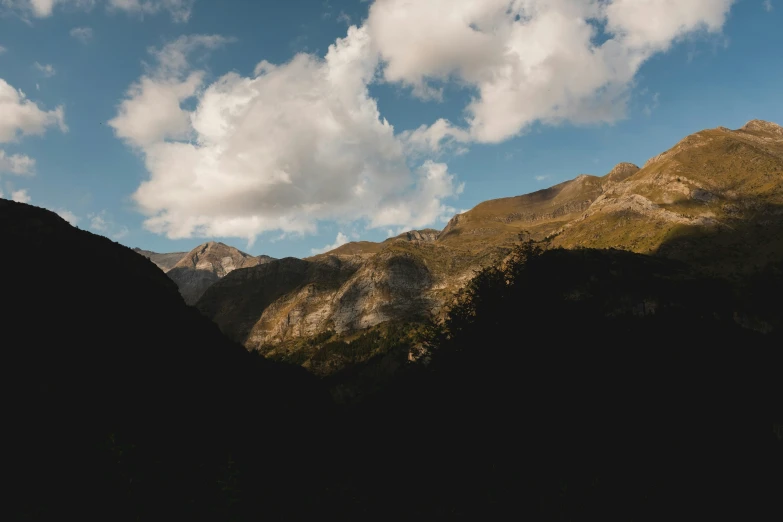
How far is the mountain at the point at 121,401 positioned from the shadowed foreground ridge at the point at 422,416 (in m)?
0.11

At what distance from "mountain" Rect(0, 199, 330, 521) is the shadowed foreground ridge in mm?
110

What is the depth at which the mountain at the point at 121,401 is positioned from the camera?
35.8 feet

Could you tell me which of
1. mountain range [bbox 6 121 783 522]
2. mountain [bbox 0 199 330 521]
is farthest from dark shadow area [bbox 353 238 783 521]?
mountain [bbox 0 199 330 521]

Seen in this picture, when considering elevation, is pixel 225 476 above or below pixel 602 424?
above

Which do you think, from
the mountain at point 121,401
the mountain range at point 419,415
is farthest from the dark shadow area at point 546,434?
the mountain at point 121,401

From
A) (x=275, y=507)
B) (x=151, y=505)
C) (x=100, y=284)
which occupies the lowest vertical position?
(x=275, y=507)

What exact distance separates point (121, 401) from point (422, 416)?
40331 mm

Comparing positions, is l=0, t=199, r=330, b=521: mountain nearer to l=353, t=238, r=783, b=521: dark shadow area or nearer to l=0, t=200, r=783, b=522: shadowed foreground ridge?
l=0, t=200, r=783, b=522: shadowed foreground ridge

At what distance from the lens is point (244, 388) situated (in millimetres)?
92500

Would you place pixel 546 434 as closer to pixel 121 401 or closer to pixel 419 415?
pixel 419 415

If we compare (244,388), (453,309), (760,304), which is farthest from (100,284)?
(760,304)

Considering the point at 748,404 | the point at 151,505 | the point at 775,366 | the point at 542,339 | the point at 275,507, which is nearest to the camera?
the point at 151,505

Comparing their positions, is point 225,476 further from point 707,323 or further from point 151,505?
point 707,323

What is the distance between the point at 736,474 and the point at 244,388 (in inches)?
3389
